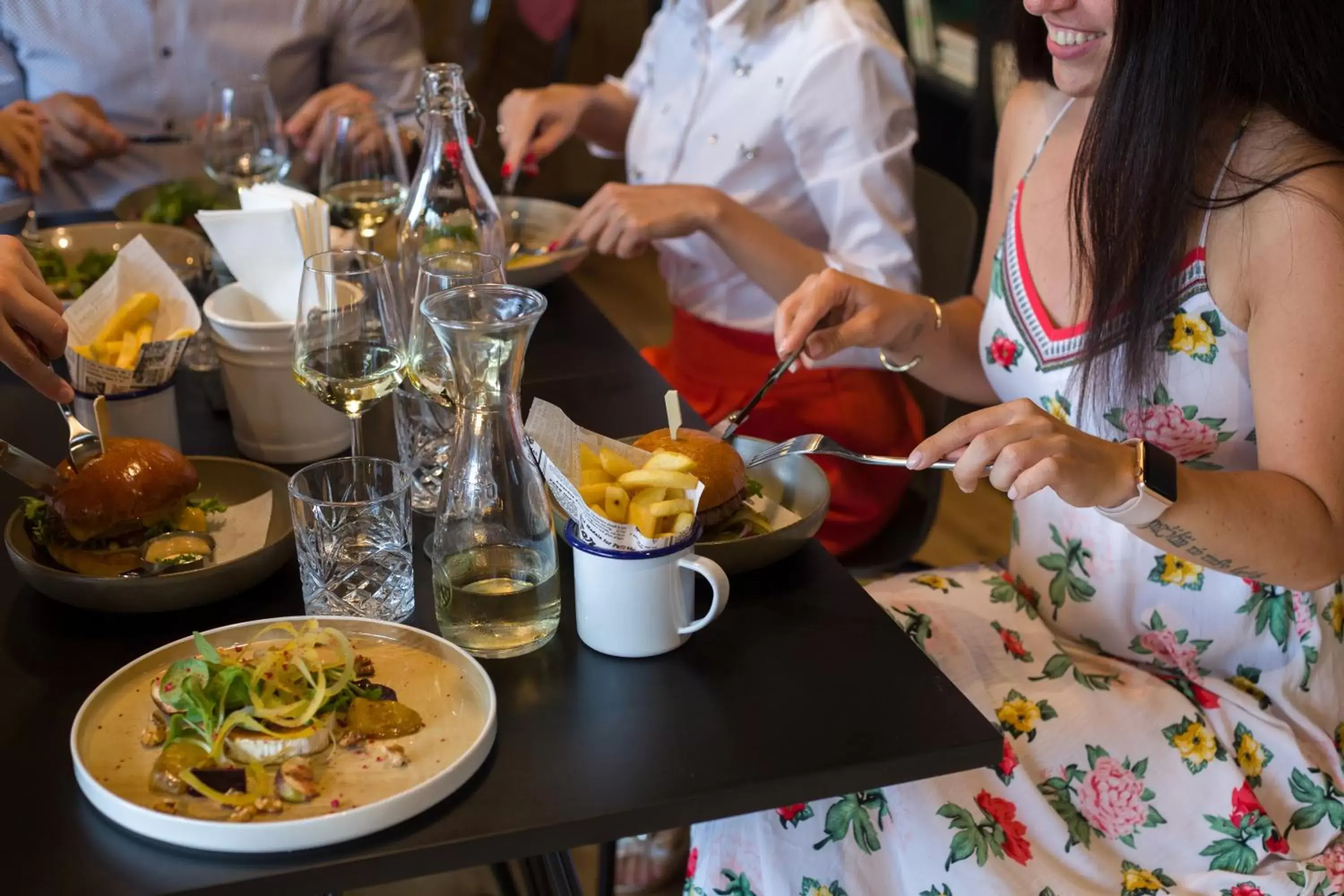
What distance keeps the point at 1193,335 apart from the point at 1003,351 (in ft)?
0.76

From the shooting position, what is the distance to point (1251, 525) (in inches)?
43.1

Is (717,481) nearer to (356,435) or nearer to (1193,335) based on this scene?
(356,435)

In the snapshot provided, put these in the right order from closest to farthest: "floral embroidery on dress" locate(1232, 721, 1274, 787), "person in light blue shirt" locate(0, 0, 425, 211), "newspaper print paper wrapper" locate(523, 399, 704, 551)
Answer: "newspaper print paper wrapper" locate(523, 399, 704, 551) → "floral embroidery on dress" locate(1232, 721, 1274, 787) → "person in light blue shirt" locate(0, 0, 425, 211)

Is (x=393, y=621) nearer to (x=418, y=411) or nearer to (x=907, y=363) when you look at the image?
(x=418, y=411)

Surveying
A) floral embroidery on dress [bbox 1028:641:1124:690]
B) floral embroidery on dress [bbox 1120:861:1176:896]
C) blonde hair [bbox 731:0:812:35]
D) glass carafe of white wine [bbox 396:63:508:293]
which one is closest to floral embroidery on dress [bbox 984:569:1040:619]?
floral embroidery on dress [bbox 1028:641:1124:690]

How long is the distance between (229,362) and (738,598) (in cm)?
56

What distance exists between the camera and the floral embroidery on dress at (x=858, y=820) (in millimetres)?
1083

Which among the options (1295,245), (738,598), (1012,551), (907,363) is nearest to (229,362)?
(738,598)

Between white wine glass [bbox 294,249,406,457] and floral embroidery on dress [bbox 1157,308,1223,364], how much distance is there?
741 millimetres

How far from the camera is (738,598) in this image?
1026 millimetres

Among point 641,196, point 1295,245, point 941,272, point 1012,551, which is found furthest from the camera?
point 941,272

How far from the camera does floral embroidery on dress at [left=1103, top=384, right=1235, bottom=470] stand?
127 cm

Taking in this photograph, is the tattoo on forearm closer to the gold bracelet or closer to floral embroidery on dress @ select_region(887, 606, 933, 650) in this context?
floral embroidery on dress @ select_region(887, 606, 933, 650)

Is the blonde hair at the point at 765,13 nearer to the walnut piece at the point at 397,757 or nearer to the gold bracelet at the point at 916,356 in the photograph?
the gold bracelet at the point at 916,356
